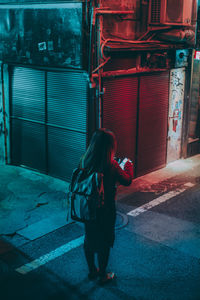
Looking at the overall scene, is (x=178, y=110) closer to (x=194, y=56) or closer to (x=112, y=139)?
(x=194, y=56)

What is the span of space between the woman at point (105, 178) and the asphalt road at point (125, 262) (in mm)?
671

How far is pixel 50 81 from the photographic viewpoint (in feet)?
31.0

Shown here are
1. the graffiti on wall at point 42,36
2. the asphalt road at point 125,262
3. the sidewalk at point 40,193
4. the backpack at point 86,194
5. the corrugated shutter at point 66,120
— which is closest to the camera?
the backpack at point 86,194

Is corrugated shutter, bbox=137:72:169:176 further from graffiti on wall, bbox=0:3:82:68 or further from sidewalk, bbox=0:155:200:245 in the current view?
graffiti on wall, bbox=0:3:82:68

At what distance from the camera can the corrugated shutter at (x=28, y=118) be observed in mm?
9883

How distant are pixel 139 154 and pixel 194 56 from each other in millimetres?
3451

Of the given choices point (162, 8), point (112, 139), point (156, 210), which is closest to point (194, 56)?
point (162, 8)

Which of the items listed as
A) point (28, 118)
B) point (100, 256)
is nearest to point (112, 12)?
point (28, 118)

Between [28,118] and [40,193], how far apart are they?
2.38 m

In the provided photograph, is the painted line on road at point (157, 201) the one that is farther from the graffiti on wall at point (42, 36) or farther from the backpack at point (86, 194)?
the graffiti on wall at point (42, 36)

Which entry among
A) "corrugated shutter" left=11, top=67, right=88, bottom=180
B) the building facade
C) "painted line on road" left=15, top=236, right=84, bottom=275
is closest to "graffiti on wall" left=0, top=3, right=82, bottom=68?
the building facade

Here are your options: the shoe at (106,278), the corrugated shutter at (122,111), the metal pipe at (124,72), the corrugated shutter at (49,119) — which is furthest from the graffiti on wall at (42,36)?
the shoe at (106,278)

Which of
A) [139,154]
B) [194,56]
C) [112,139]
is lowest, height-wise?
[139,154]

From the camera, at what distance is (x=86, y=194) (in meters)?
4.95
